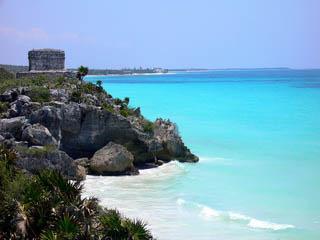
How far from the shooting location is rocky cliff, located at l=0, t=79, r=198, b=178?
2334 centimetres

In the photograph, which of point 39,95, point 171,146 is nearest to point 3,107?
point 39,95

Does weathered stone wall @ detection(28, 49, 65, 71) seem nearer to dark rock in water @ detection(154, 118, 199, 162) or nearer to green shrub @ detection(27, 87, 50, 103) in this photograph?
green shrub @ detection(27, 87, 50, 103)

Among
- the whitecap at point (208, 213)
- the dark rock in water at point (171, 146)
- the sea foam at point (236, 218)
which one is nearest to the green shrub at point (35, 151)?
the sea foam at point (236, 218)

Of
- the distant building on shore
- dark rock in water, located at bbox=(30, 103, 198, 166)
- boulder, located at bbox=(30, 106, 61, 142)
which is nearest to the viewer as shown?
boulder, located at bbox=(30, 106, 61, 142)

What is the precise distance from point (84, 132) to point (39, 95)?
2691 mm

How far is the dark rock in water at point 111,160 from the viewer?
24141mm

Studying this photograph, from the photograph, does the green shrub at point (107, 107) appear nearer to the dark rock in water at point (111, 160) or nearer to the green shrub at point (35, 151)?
the dark rock in water at point (111, 160)

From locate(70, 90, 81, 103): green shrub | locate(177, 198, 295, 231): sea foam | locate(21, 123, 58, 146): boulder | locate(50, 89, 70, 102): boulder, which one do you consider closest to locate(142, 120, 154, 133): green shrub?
locate(70, 90, 81, 103): green shrub

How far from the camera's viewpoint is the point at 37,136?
23.3 metres

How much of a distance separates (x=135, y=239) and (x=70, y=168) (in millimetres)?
12473

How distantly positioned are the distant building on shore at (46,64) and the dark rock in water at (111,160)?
8.82m

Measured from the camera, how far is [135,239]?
10352mm

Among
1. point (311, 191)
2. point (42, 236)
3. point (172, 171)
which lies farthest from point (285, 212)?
point (42, 236)

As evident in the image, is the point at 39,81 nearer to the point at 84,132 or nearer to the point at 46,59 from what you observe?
the point at 84,132
